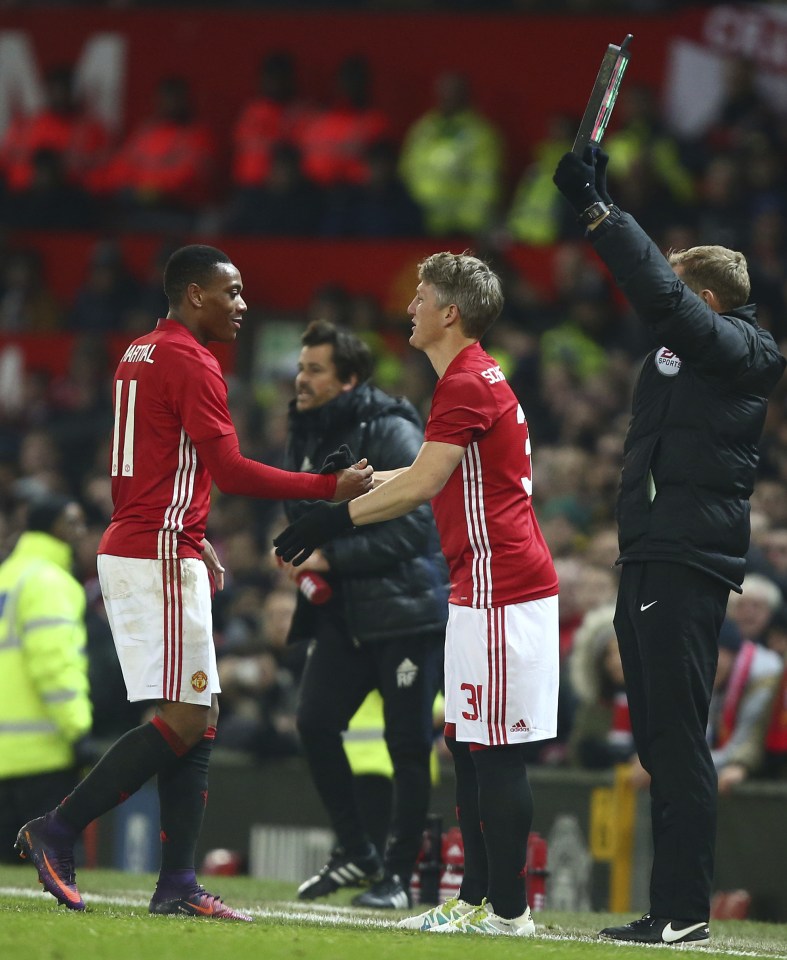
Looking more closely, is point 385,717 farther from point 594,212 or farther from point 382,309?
point 382,309

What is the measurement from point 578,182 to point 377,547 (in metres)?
2.06

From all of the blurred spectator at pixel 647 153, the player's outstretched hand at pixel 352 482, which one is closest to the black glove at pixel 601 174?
the player's outstretched hand at pixel 352 482

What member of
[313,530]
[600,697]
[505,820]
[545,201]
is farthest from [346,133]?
[505,820]

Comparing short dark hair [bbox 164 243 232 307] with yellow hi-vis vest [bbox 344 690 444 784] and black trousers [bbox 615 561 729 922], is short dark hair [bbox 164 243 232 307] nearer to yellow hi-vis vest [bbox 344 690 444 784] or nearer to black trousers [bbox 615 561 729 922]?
black trousers [bbox 615 561 729 922]

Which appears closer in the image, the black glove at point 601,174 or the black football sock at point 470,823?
the black glove at point 601,174

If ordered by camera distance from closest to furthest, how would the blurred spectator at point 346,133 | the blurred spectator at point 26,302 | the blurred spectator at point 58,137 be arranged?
1. the blurred spectator at point 346,133
2. the blurred spectator at point 26,302
3. the blurred spectator at point 58,137

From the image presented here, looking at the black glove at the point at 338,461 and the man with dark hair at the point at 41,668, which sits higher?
the black glove at the point at 338,461

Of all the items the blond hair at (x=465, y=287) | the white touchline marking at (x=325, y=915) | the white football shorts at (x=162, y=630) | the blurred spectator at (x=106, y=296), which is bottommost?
the white touchline marking at (x=325, y=915)

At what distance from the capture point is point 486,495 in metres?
5.96

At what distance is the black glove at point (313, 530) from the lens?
591cm

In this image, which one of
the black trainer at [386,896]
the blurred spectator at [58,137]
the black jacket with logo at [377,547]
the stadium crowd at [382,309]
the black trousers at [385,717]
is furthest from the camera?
the blurred spectator at [58,137]

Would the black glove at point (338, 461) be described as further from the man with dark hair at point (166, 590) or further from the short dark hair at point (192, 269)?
the short dark hair at point (192, 269)

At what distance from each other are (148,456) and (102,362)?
10.0 m

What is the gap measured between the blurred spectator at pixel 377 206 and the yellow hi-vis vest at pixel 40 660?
24.6 ft
